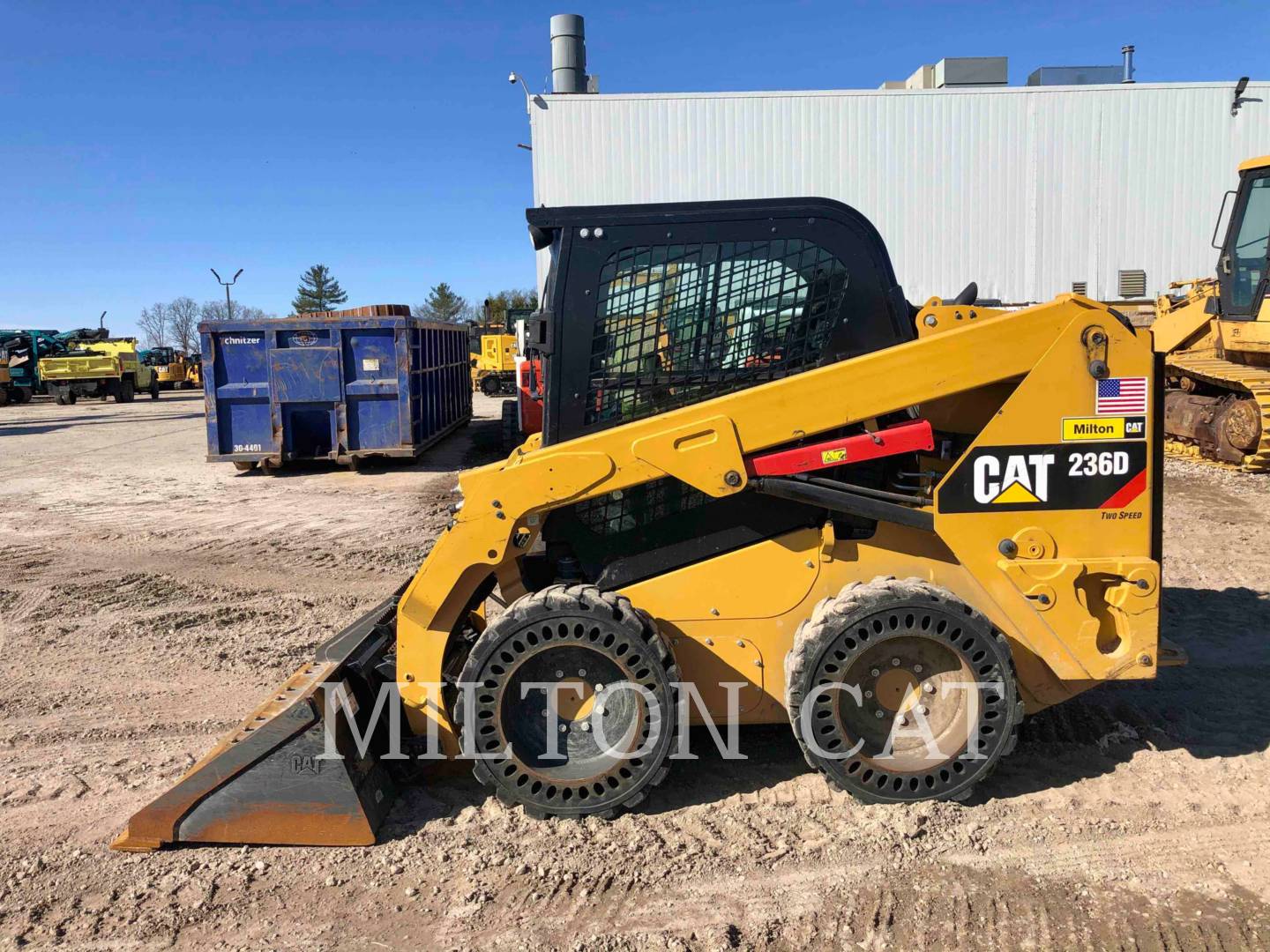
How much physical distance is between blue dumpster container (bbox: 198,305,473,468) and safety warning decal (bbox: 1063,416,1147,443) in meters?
10.4

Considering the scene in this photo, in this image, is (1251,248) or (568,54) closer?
(1251,248)

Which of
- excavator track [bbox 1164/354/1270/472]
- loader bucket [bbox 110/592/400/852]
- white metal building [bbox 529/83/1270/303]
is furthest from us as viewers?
white metal building [bbox 529/83/1270/303]

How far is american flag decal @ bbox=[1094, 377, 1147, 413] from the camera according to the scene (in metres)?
3.29

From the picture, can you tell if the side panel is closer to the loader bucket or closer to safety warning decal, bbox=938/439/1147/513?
the loader bucket

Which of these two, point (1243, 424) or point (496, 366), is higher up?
point (496, 366)

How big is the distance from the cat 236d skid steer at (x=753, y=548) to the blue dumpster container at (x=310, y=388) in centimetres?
938

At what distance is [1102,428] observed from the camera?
131 inches

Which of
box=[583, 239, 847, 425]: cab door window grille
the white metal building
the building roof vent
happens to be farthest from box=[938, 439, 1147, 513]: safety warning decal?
the building roof vent

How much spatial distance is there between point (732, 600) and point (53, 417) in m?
27.1

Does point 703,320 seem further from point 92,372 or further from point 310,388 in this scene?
point 92,372

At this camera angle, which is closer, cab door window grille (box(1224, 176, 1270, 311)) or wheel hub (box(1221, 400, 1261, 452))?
wheel hub (box(1221, 400, 1261, 452))

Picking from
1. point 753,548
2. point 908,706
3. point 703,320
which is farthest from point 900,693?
point 703,320

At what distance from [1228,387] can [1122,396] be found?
10.1 m

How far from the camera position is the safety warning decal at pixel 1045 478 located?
3.34 m
